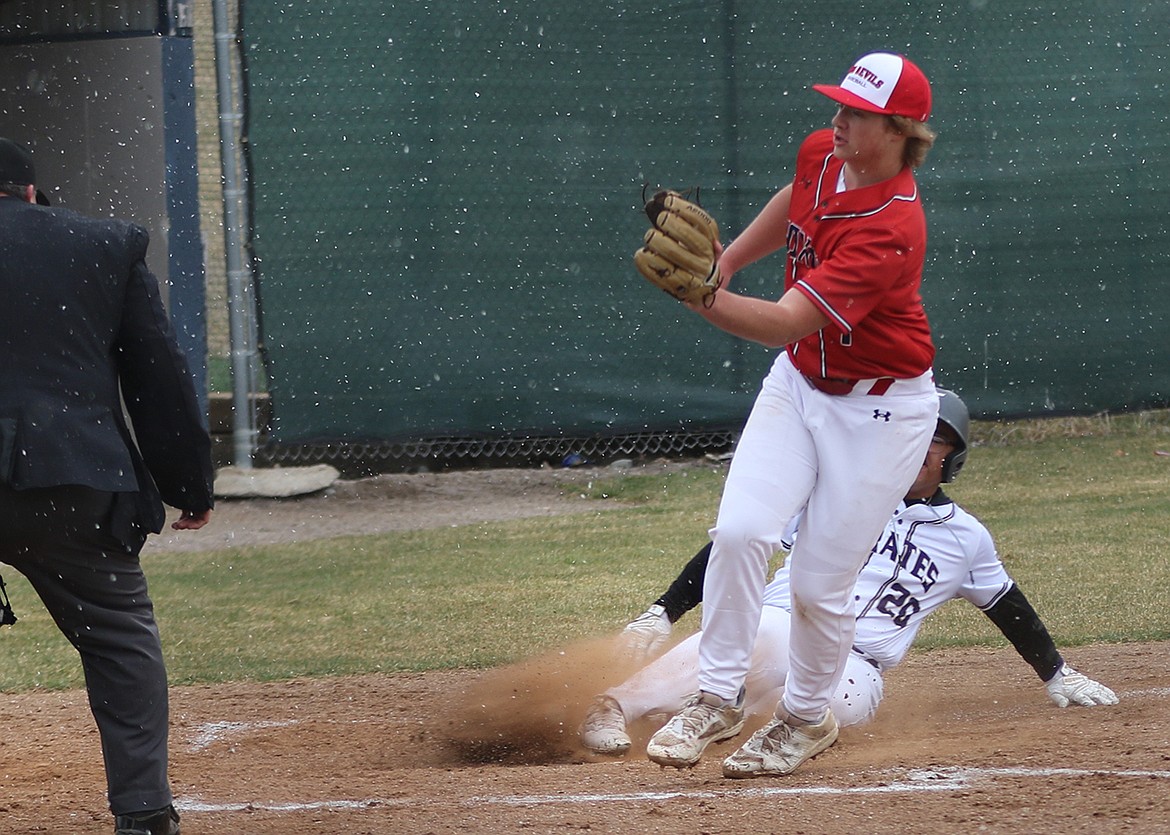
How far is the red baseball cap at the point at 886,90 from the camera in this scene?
368 cm

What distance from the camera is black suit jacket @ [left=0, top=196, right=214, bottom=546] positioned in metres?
3.35

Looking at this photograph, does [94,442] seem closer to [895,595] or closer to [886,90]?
[886,90]

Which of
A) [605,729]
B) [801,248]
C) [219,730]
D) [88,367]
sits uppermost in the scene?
[801,248]

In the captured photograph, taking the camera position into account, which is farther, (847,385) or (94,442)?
(847,385)

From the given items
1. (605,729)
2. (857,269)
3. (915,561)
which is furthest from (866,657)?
(857,269)

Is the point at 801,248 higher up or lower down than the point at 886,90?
lower down

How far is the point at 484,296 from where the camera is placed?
8805 mm

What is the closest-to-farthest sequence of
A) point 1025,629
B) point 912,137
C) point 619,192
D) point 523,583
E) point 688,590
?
1. point 912,137
2. point 1025,629
3. point 688,590
4. point 523,583
5. point 619,192

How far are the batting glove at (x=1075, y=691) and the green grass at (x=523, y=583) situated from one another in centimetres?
95

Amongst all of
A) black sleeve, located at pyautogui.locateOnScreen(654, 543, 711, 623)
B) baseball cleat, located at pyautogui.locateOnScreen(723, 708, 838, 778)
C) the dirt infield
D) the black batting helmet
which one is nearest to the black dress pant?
the dirt infield

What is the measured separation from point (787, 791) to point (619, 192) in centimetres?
581

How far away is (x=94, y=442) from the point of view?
3404 millimetres

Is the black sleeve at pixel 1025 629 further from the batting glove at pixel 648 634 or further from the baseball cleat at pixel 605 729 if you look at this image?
the baseball cleat at pixel 605 729

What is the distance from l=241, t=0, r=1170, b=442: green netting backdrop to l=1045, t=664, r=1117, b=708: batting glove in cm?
461
